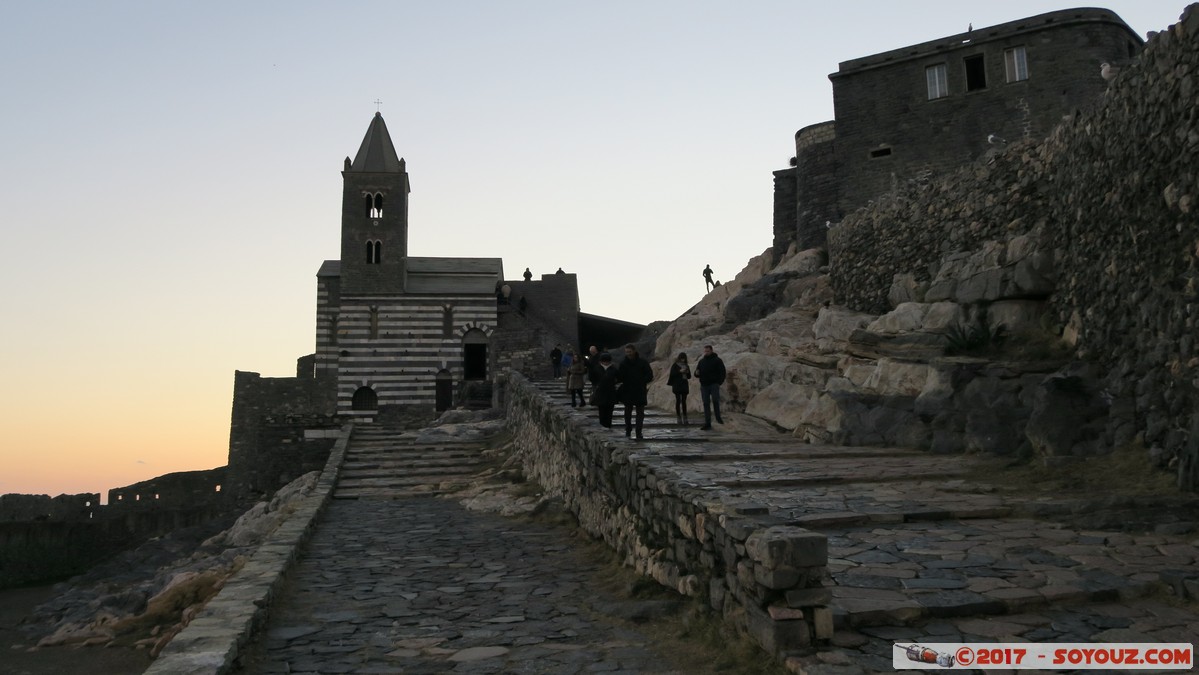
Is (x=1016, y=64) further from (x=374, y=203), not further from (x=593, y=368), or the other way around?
(x=374, y=203)

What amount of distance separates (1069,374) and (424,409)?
1611 centimetres

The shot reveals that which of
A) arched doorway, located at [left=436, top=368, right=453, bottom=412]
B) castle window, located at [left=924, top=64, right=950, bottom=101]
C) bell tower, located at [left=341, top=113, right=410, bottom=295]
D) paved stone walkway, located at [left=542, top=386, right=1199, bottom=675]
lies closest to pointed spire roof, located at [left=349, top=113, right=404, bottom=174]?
bell tower, located at [left=341, top=113, right=410, bottom=295]

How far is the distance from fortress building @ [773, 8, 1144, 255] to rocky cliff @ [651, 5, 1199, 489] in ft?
18.5

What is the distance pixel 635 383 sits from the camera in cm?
1170

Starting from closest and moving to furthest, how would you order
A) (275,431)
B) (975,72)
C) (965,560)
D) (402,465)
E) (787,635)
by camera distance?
(787,635) < (965,560) < (402,465) < (275,431) < (975,72)

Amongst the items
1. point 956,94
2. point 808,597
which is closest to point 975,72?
point 956,94

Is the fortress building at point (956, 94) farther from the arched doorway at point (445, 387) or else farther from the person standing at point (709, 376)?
the arched doorway at point (445, 387)

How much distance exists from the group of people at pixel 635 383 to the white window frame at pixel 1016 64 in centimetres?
1468

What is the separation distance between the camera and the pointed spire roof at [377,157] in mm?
36688

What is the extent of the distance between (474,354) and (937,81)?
20.2 meters

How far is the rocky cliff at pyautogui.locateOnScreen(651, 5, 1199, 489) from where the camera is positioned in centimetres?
853

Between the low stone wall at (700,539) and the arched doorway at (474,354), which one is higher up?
the arched doorway at (474,354)

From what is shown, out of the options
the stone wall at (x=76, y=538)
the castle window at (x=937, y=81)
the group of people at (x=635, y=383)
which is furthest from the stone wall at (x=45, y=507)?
the castle window at (x=937, y=81)

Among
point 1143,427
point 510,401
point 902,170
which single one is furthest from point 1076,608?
point 902,170
